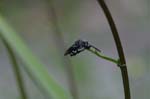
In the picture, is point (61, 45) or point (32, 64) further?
point (61, 45)

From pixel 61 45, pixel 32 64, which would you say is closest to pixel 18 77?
pixel 61 45

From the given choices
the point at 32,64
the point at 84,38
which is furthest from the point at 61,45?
the point at 32,64

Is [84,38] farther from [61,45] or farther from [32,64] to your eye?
[32,64]

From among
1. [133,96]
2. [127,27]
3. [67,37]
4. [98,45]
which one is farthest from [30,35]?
[133,96]

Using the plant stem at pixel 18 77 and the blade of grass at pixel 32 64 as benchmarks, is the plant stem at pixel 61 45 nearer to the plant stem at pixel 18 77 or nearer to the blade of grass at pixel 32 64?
the plant stem at pixel 18 77

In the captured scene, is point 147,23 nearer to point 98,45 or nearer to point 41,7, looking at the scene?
point 98,45

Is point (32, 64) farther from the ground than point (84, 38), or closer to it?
closer to it

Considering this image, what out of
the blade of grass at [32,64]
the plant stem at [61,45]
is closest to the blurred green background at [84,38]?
the plant stem at [61,45]
